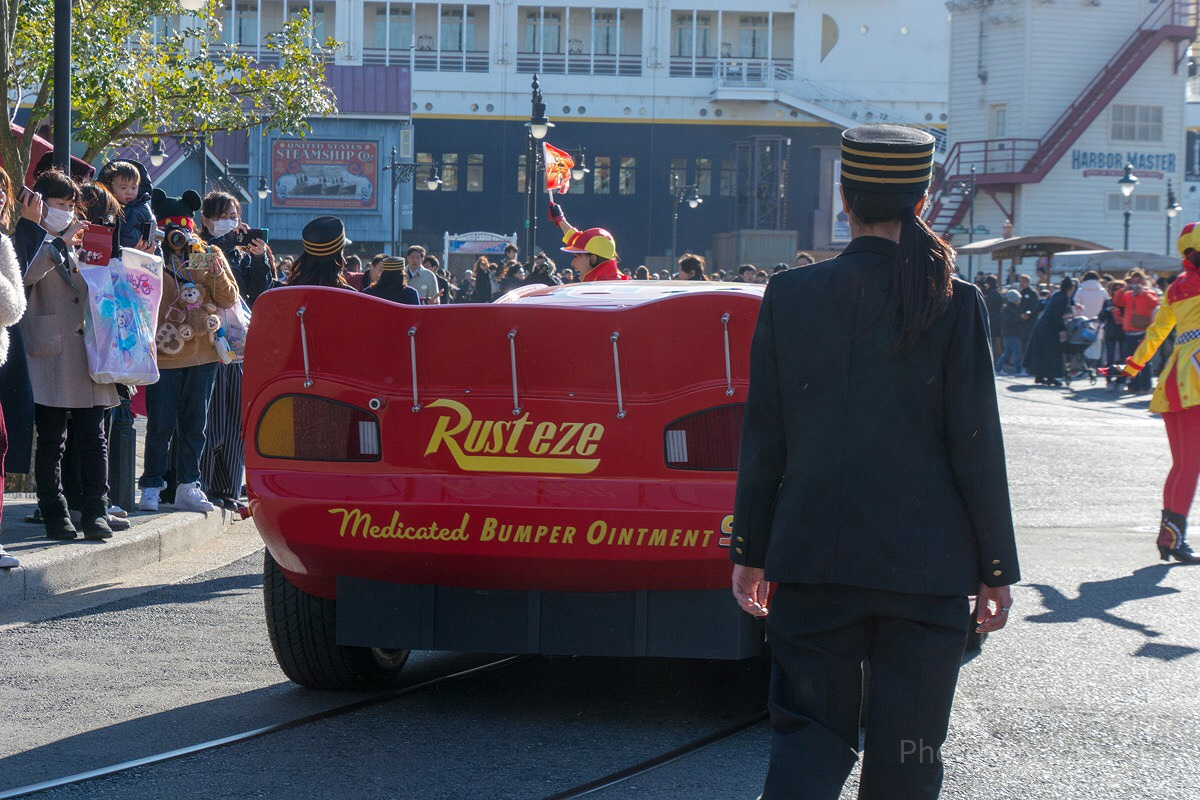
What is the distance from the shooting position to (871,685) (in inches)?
109

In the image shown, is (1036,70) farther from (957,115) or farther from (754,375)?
(754,375)

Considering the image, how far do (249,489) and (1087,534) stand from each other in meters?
6.23

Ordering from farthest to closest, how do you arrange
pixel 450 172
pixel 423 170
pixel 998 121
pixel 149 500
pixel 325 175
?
pixel 450 172, pixel 423 170, pixel 325 175, pixel 998 121, pixel 149 500

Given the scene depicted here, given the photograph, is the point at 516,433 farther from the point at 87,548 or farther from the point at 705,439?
the point at 87,548

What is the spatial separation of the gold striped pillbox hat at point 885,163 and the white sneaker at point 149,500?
21.6ft

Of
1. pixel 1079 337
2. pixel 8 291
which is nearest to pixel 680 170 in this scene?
pixel 1079 337

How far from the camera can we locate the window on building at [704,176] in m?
62.1

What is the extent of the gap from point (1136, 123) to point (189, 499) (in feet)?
157

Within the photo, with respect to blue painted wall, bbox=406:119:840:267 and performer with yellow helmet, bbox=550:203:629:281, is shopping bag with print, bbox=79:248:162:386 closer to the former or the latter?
performer with yellow helmet, bbox=550:203:629:281

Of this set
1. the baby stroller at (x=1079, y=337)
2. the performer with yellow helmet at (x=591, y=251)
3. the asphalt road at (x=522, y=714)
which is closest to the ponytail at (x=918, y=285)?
the asphalt road at (x=522, y=714)

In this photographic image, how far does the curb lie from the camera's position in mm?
6613

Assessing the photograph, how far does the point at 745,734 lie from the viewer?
4.66m

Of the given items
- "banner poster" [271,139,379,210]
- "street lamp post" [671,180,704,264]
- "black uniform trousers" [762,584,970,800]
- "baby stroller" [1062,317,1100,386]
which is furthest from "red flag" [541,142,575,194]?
"street lamp post" [671,180,704,264]

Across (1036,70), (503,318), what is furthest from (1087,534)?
(1036,70)
